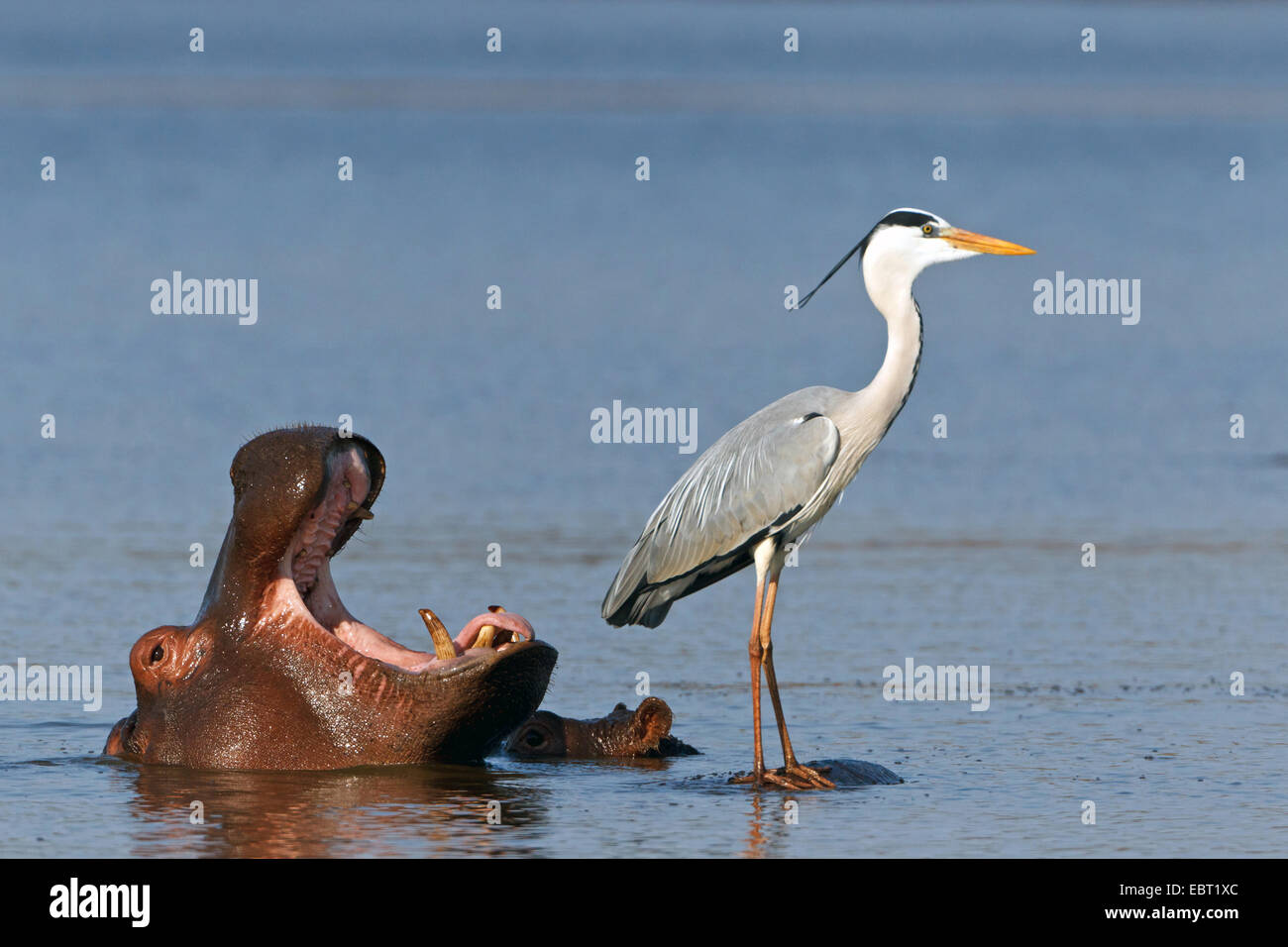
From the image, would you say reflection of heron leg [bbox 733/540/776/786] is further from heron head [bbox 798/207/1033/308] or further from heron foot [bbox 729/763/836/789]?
heron head [bbox 798/207/1033/308]

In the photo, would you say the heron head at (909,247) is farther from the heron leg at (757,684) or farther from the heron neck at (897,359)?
the heron leg at (757,684)

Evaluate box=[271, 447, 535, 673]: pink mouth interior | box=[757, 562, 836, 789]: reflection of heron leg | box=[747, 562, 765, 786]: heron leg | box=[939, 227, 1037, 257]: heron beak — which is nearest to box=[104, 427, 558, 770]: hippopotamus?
box=[271, 447, 535, 673]: pink mouth interior

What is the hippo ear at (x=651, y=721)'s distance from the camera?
372 inches

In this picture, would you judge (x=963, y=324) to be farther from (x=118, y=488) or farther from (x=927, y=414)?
(x=118, y=488)

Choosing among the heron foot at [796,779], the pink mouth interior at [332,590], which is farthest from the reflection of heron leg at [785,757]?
the pink mouth interior at [332,590]

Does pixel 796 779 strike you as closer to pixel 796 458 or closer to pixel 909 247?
pixel 796 458

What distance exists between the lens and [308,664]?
8.70m

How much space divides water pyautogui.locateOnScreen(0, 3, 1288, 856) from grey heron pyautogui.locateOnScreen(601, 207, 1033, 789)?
3.00ft

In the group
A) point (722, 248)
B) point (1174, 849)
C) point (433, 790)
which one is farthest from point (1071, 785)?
point (722, 248)

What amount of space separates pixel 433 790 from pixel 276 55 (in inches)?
1285

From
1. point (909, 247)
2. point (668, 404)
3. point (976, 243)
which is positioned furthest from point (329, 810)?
point (668, 404)

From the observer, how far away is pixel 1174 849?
7773 millimetres

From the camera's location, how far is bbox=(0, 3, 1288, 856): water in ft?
28.7

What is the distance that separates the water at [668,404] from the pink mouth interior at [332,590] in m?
0.52
